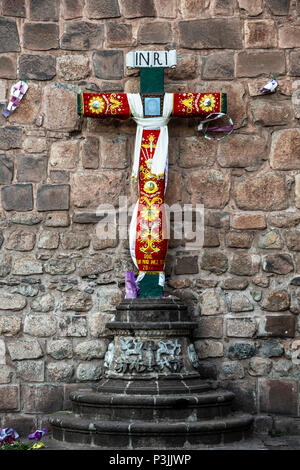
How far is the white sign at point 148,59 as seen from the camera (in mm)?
5805

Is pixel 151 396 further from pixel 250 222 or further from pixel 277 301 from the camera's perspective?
pixel 250 222

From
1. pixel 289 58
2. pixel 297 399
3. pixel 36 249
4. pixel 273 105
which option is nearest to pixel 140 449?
pixel 297 399

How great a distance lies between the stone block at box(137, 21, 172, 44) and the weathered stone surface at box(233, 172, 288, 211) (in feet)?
4.20

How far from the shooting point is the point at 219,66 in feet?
20.1

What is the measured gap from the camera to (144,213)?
5758mm

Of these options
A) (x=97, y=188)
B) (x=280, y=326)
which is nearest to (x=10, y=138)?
(x=97, y=188)

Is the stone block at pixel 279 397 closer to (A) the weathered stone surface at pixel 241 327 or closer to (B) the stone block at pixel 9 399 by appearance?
(A) the weathered stone surface at pixel 241 327

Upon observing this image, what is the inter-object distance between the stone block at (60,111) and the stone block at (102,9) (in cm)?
66

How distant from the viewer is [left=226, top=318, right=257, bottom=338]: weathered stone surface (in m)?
5.88

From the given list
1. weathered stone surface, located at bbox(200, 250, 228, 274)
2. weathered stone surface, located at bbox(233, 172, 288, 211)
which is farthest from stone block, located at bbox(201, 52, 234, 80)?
weathered stone surface, located at bbox(200, 250, 228, 274)

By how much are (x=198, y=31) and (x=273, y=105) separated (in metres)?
0.81

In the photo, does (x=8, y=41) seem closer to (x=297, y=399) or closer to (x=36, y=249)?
(x=36, y=249)

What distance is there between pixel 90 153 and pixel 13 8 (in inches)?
50.2

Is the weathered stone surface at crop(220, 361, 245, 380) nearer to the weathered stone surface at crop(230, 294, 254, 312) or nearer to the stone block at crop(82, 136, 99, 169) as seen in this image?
the weathered stone surface at crop(230, 294, 254, 312)
